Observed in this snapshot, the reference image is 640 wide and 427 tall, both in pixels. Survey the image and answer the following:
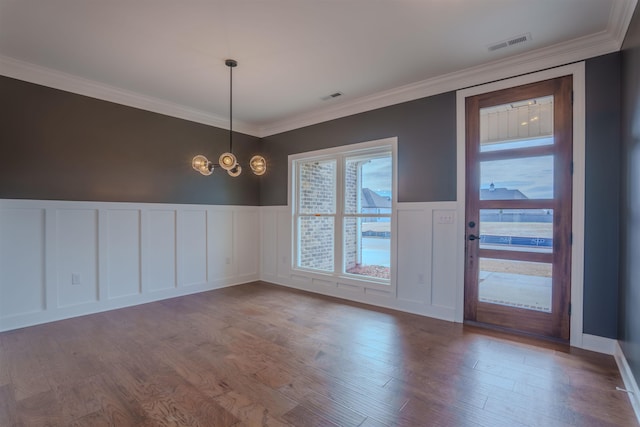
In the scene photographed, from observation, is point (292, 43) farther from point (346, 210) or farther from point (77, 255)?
point (77, 255)

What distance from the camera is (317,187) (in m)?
5.21

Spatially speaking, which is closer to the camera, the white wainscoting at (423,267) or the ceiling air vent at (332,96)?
the white wainscoting at (423,267)

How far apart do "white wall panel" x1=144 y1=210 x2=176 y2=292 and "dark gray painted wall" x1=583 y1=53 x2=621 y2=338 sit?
505 centimetres

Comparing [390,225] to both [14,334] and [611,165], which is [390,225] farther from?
[14,334]

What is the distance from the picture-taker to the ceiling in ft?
7.88

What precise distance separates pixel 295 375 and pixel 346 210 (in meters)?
2.78

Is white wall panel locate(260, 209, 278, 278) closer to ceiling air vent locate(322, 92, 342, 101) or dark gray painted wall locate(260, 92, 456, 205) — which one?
dark gray painted wall locate(260, 92, 456, 205)

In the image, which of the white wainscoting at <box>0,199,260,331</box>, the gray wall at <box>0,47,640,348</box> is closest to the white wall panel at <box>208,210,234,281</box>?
the white wainscoting at <box>0,199,260,331</box>

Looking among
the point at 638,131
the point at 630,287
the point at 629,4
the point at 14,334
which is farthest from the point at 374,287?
the point at 14,334

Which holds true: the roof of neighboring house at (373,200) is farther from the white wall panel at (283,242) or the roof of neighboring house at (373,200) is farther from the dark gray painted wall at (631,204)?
the dark gray painted wall at (631,204)

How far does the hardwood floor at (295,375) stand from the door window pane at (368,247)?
37.0 inches

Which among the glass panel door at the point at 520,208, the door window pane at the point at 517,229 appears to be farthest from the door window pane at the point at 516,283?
the door window pane at the point at 517,229

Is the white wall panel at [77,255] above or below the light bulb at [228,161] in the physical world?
below

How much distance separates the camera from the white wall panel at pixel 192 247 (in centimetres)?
468
